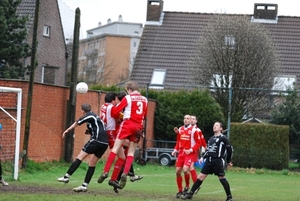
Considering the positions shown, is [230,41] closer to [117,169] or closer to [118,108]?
[117,169]

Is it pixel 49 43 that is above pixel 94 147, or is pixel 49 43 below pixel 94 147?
above

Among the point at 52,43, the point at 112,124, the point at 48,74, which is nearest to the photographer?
the point at 112,124

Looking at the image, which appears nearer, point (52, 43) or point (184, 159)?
point (184, 159)

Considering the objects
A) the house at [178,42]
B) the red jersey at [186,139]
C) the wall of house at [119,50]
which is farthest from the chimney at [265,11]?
the wall of house at [119,50]

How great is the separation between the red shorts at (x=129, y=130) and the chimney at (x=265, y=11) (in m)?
40.1

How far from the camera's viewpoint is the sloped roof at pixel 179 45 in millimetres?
53000

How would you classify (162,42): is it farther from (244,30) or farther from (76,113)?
(76,113)

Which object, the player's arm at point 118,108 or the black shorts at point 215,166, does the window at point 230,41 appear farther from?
the player's arm at point 118,108

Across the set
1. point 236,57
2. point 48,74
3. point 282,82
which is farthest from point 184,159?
point 48,74

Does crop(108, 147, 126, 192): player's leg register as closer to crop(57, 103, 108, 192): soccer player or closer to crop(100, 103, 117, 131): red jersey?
crop(57, 103, 108, 192): soccer player

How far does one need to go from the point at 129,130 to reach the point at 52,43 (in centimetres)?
3367

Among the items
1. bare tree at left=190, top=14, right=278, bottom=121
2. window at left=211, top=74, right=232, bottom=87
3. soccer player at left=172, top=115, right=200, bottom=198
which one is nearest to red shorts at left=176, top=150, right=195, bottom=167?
soccer player at left=172, top=115, right=200, bottom=198

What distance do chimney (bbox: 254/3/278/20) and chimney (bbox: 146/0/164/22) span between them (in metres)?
6.98

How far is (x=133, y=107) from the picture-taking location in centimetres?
1694
